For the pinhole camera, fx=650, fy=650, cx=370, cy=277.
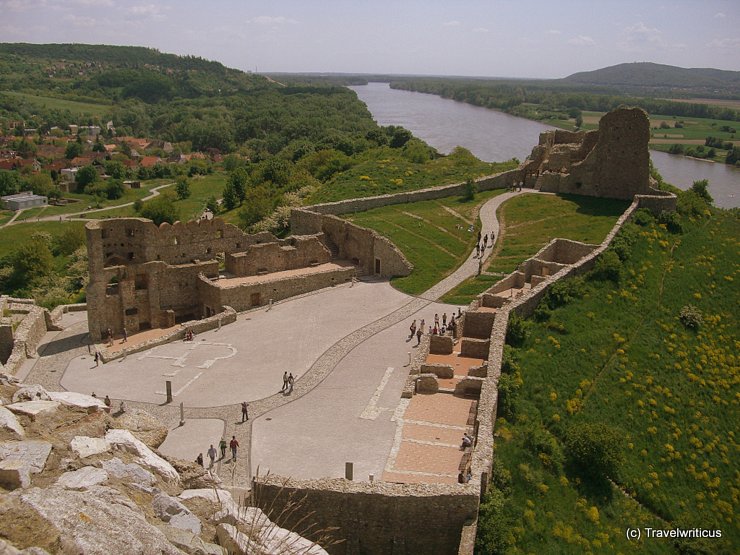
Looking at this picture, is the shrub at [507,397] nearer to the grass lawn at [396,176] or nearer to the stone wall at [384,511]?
the stone wall at [384,511]

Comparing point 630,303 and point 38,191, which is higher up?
point 630,303

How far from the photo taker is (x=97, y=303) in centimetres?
3195

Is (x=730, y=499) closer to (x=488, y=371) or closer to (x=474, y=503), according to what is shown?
(x=488, y=371)

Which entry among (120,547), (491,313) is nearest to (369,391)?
(491,313)

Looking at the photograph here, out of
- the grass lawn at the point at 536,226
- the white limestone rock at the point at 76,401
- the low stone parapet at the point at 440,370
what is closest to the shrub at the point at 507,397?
the low stone parapet at the point at 440,370

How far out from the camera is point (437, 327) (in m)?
27.2

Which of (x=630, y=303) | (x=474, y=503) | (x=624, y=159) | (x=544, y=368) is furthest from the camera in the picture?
(x=624, y=159)

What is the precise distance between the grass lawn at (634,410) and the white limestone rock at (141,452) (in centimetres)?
793

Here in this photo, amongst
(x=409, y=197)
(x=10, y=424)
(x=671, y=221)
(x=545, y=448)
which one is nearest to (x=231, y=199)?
(x=409, y=197)

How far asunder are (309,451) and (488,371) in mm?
6470

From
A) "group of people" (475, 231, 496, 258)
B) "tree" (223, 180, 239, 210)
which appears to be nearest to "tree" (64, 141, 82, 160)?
"tree" (223, 180, 239, 210)

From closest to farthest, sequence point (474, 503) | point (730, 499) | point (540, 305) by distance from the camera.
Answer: point (474, 503) → point (730, 499) → point (540, 305)

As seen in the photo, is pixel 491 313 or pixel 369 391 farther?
pixel 491 313

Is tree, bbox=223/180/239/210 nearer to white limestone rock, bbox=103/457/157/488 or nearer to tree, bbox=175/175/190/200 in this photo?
tree, bbox=175/175/190/200
